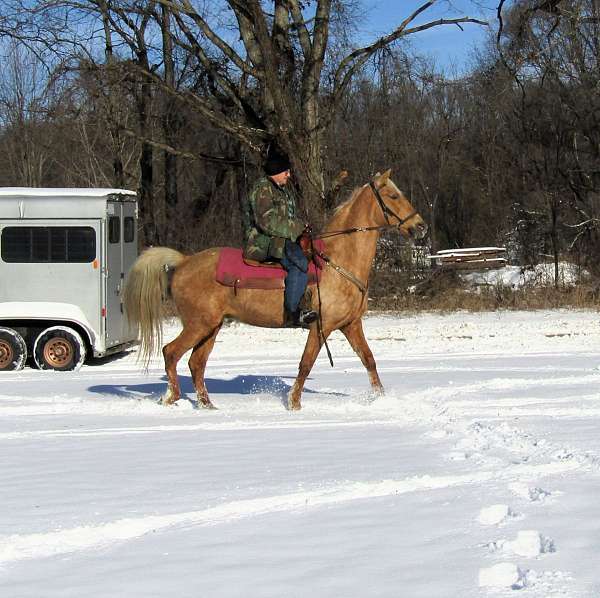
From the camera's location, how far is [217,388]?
1244cm

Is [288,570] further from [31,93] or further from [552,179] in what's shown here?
[31,93]

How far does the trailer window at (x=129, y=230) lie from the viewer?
1657cm

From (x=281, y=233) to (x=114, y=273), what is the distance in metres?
6.54

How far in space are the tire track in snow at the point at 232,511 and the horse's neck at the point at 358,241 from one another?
432 cm

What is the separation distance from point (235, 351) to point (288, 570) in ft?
41.9

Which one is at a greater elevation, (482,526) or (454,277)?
(454,277)

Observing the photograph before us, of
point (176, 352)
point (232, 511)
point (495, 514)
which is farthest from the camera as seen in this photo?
point (176, 352)

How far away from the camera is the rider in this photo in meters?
Answer: 10.2

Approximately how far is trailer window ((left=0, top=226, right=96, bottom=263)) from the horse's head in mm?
6706

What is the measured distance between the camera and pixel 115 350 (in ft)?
53.3

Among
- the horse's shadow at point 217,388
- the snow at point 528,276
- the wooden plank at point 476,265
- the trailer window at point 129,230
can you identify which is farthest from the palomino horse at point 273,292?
the wooden plank at point 476,265

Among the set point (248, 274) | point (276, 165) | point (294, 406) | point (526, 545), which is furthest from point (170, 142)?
point (526, 545)

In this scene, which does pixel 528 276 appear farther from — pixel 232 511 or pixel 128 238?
pixel 232 511

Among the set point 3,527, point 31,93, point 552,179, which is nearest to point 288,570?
point 3,527
